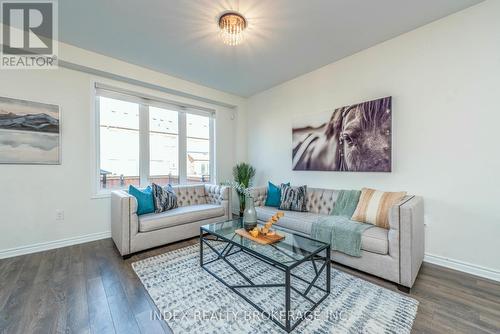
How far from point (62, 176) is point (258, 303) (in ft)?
10.0

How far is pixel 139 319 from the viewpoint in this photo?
151 centimetres

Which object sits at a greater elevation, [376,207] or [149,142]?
[149,142]

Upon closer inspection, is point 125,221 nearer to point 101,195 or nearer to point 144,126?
point 101,195

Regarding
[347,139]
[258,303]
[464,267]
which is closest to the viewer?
[258,303]

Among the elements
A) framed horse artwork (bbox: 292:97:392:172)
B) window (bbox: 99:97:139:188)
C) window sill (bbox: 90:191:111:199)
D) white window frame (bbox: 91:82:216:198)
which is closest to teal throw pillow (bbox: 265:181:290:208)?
framed horse artwork (bbox: 292:97:392:172)

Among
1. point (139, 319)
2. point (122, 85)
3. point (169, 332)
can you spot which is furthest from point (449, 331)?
point (122, 85)

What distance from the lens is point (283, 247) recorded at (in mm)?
1842

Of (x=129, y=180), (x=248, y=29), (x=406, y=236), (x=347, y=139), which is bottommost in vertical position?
(x=406, y=236)

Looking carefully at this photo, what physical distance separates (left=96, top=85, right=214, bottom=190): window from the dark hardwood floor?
4.75ft

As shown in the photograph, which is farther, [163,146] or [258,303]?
[163,146]

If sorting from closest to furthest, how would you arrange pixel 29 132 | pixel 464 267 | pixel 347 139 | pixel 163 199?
pixel 464 267, pixel 29 132, pixel 347 139, pixel 163 199

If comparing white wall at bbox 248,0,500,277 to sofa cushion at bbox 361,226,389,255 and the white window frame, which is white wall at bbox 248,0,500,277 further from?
the white window frame

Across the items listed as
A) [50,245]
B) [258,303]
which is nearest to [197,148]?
[50,245]

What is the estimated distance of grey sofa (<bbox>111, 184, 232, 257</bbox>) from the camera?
2508 millimetres
